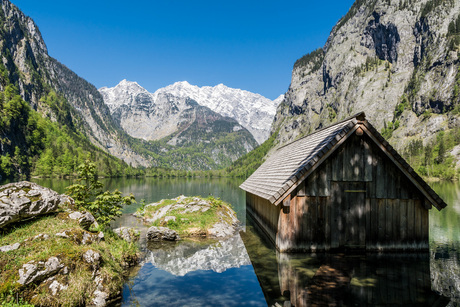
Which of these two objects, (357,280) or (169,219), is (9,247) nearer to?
(357,280)

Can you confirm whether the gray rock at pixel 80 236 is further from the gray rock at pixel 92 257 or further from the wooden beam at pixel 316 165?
the wooden beam at pixel 316 165

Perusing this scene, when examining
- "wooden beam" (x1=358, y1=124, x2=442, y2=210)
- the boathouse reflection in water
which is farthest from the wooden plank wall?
the boathouse reflection in water

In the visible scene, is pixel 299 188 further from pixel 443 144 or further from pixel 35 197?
pixel 443 144

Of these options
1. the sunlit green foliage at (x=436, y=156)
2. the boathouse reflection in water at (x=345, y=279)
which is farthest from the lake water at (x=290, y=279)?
the sunlit green foliage at (x=436, y=156)

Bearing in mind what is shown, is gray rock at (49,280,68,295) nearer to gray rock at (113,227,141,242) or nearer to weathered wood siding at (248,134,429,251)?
gray rock at (113,227,141,242)

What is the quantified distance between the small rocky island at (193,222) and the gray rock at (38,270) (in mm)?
12348

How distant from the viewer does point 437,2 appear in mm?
185375

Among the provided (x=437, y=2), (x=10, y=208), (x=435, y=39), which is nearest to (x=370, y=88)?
(x=435, y=39)

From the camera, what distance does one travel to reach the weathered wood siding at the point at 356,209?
15.6 meters

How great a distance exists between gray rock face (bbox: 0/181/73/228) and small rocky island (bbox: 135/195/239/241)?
10.3m

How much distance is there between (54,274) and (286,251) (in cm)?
1109

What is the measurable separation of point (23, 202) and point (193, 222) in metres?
15.2

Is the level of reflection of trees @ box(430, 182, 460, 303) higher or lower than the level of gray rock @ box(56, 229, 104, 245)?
lower

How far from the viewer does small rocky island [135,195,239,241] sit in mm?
21844
